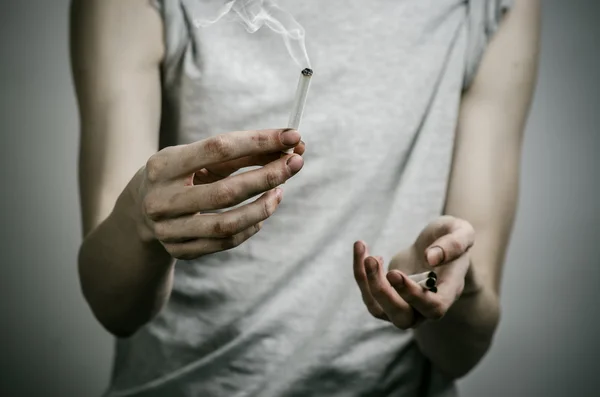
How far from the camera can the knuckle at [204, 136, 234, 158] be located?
0.93 feet

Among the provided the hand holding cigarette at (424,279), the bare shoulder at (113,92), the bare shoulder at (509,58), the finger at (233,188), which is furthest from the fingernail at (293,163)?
the bare shoulder at (509,58)

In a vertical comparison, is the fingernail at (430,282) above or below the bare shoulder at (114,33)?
below

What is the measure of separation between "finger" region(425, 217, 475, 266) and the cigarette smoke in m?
0.22

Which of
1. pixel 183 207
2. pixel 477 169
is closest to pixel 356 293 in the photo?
pixel 477 169

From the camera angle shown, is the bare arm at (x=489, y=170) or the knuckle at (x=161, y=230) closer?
the knuckle at (x=161, y=230)

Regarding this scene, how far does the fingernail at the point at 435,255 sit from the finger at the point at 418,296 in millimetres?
21

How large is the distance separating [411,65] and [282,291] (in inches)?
11.2

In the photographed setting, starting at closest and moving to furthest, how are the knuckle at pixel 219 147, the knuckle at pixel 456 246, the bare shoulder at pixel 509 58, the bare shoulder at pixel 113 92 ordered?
the knuckle at pixel 219 147 < the knuckle at pixel 456 246 < the bare shoulder at pixel 113 92 < the bare shoulder at pixel 509 58

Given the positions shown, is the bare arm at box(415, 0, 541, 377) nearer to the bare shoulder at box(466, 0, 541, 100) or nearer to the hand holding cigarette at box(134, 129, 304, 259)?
the bare shoulder at box(466, 0, 541, 100)

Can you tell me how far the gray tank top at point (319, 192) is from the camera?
21.3 inches

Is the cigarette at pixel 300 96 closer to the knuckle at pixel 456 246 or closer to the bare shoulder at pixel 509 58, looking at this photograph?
the knuckle at pixel 456 246

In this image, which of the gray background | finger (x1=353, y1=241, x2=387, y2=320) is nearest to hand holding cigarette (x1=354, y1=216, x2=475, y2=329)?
finger (x1=353, y1=241, x2=387, y2=320)

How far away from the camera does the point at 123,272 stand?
429 mm

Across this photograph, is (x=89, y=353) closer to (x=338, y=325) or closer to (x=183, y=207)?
(x=338, y=325)
